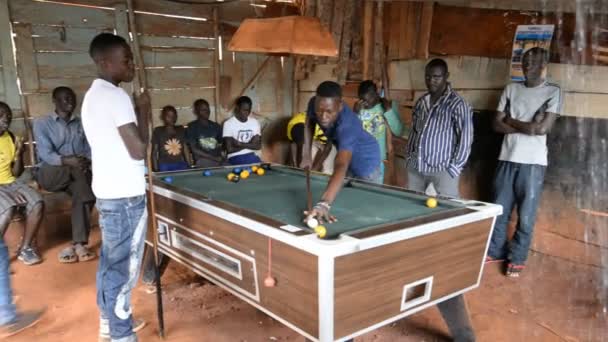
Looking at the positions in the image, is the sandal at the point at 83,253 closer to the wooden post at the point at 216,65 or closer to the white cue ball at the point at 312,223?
the wooden post at the point at 216,65

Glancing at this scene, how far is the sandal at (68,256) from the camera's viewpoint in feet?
12.2

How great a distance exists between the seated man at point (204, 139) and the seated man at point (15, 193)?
1559 millimetres

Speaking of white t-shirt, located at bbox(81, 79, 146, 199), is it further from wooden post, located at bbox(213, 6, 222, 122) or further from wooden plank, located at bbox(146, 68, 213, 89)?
wooden post, located at bbox(213, 6, 222, 122)

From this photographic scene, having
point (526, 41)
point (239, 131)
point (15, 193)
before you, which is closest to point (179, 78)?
point (239, 131)

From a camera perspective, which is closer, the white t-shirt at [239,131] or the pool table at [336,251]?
the pool table at [336,251]

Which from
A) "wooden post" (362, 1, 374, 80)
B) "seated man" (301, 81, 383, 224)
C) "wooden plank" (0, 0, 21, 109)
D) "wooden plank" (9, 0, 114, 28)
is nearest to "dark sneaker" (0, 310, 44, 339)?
"seated man" (301, 81, 383, 224)

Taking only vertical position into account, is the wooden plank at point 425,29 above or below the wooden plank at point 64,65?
above

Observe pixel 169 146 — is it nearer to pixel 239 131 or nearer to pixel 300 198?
pixel 239 131

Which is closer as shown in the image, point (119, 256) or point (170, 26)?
point (119, 256)

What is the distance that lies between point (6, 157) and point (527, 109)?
13.4 feet

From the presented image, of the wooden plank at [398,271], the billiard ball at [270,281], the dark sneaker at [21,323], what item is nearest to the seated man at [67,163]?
the dark sneaker at [21,323]

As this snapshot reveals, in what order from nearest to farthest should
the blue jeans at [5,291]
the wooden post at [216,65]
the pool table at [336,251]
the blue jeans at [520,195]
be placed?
the pool table at [336,251]
the blue jeans at [5,291]
the blue jeans at [520,195]
the wooden post at [216,65]

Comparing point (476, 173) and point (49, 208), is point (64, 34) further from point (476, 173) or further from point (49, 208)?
point (476, 173)

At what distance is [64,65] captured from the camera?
4.39m
